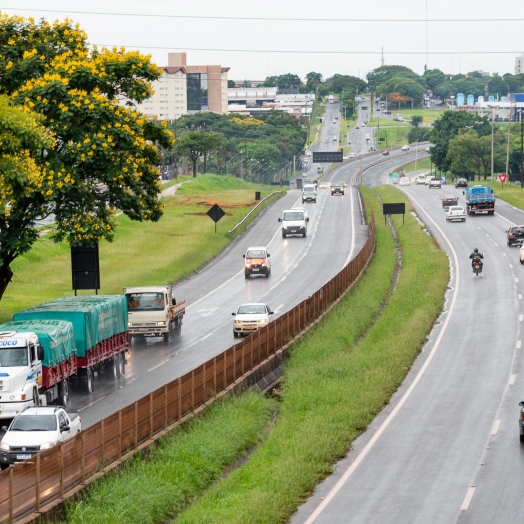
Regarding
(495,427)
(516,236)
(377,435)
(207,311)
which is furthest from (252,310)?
(516,236)

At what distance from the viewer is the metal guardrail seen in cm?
2034

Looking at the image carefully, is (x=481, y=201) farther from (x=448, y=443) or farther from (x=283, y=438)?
(x=283, y=438)

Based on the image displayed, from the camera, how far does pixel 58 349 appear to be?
1345 inches

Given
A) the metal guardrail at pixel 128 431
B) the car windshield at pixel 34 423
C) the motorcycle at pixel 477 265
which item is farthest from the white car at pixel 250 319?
the car windshield at pixel 34 423

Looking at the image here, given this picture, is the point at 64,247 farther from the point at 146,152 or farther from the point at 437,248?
the point at 146,152

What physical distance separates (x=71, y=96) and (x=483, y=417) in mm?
20051

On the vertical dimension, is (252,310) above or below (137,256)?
above

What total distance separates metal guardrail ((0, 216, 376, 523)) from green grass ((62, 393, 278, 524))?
346mm

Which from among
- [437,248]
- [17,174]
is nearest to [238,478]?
[17,174]

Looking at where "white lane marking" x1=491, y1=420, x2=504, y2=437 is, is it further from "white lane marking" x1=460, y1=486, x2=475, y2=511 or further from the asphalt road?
"white lane marking" x1=460, y1=486, x2=475, y2=511

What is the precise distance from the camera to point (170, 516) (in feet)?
75.2

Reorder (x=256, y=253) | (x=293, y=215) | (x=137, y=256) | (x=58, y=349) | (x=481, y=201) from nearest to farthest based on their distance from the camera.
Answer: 1. (x=58, y=349)
2. (x=256, y=253)
3. (x=137, y=256)
4. (x=293, y=215)
5. (x=481, y=201)

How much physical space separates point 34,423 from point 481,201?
273ft

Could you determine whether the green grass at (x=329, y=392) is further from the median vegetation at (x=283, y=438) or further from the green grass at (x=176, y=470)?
the green grass at (x=176, y=470)
